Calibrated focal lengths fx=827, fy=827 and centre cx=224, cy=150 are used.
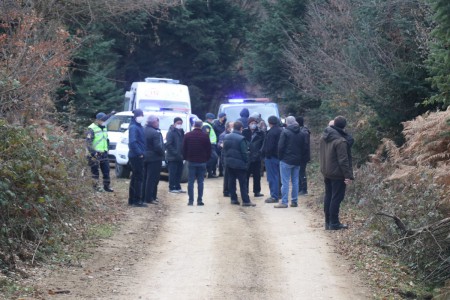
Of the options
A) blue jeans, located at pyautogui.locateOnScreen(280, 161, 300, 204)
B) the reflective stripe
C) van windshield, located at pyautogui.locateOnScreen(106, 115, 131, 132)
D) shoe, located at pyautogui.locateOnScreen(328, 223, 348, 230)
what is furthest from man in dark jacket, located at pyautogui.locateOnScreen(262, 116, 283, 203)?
van windshield, located at pyautogui.locateOnScreen(106, 115, 131, 132)

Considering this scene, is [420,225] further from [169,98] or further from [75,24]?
[169,98]

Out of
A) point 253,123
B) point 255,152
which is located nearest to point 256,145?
point 255,152

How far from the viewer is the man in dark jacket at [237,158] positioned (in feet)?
60.2

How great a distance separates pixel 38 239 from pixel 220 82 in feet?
108

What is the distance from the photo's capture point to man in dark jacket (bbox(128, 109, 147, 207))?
57.7 feet

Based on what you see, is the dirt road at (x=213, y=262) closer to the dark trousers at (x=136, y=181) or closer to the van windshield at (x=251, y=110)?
the dark trousers at (x=136, y=181)

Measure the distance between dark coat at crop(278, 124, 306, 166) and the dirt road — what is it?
1455 millimetres

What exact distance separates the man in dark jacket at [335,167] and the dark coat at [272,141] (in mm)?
3877

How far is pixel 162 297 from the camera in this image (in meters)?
9.84

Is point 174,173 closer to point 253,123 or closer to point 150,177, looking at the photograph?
point 253,123

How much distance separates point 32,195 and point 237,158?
7.07m

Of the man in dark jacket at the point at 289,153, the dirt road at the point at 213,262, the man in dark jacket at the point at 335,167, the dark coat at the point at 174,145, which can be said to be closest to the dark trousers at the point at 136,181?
the dirt road at the point at 213,262

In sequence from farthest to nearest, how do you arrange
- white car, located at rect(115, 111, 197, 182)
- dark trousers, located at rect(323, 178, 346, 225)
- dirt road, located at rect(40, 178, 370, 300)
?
white car, located at rect(115, 111, 197, 182) → dark trousers, located at rect(323, 178, 346, 225) → dirt road, located at rect(40, 178, 370, 300)

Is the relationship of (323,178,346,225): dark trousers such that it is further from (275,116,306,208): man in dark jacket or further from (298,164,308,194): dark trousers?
(298,164,308,194): dark trousers
